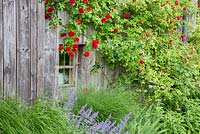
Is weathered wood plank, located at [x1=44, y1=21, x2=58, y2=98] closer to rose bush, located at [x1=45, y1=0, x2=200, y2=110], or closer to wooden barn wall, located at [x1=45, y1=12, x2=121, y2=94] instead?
wooden barn wall, located at [x1=45, y1=12, x2=121, y2=94]

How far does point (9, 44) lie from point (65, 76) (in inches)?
58.4

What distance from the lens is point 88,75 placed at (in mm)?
4652

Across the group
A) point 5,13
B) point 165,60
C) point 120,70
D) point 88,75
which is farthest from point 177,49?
point 5,13

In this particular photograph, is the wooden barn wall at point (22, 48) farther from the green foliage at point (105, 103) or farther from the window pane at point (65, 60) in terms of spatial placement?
the window pane at point (65, 60)

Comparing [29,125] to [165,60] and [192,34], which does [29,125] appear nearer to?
[165,60]

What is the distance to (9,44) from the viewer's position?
318 centimetres

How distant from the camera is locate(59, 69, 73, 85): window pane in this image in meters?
4.53

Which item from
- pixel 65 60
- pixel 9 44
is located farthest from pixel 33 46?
pixel 65 60

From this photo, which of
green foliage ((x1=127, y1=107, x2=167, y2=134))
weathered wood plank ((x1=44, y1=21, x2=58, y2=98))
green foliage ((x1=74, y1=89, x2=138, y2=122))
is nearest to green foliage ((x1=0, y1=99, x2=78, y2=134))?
weathered wood plank ((x1=44, y1=21, x2=58, y2=98))

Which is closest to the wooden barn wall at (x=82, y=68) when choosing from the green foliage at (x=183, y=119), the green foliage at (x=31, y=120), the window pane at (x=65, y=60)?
the window pane at (x=65, y=60)

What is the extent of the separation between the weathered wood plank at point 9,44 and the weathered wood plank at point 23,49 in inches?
2.1

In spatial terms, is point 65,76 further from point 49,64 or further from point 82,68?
point 49,64

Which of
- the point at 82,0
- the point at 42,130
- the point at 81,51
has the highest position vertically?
the point at 82,0

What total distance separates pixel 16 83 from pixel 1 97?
0.32 meters
